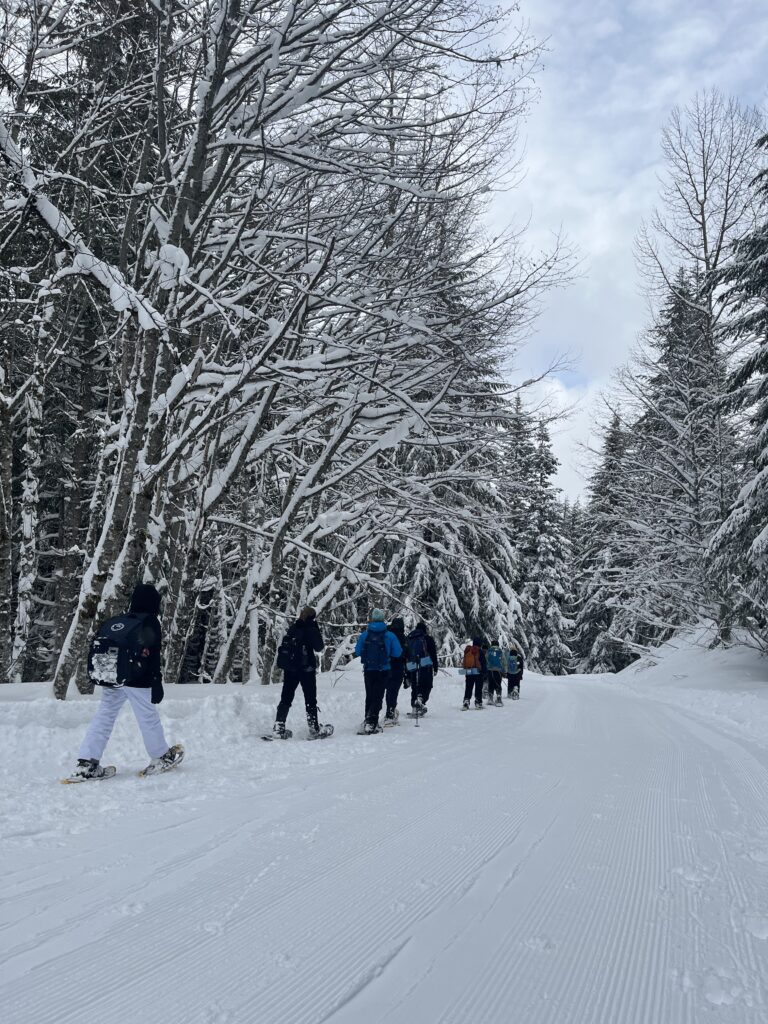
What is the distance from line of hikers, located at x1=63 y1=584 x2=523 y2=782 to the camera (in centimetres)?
557

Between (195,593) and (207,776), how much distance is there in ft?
24.8

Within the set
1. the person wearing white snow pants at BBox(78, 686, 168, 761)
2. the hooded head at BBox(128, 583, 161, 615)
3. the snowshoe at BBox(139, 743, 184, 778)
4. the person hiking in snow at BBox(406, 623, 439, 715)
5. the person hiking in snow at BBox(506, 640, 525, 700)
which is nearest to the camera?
the person wearing white snow pants at BBox(78, 686, 168, 761)

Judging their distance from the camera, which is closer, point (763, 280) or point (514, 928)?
point (514, 928)

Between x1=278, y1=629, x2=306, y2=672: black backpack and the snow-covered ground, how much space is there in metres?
1.70

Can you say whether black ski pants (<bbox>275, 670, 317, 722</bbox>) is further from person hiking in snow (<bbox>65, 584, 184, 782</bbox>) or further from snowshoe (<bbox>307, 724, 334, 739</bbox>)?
person hiking in snow (<bbox>65, 584, 184, 782</bbox>)

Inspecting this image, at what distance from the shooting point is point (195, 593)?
12.9m

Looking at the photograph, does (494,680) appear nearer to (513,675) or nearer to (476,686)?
(476,686)

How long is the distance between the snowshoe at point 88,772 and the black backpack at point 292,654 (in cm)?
→ 295

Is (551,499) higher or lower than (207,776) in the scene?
higher

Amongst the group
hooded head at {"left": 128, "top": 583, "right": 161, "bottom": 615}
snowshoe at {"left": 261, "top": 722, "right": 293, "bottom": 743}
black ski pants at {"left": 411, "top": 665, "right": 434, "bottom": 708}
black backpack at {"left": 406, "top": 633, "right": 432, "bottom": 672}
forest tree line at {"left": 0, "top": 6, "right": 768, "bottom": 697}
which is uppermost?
forest tree line at {"left": 0, "top": 6, "right": 768, "bottom": 697}

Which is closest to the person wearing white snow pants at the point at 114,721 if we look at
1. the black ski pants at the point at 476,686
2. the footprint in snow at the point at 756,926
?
the footprint in snow at the point at 756,926

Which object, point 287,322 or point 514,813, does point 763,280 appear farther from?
point 514,813

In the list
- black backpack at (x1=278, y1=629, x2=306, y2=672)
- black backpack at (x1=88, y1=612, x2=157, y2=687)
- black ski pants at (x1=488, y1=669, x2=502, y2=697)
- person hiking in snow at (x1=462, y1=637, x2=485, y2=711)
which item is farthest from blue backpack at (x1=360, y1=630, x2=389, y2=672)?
black ski pants at (x1=488, y1=669, x2=502, y2=697)

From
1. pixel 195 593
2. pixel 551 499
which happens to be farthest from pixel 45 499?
pixel 551 499
